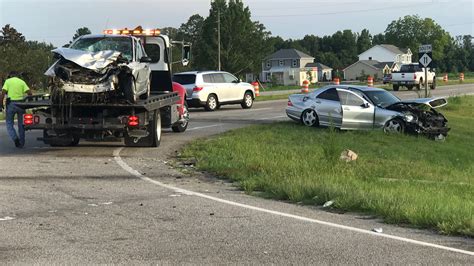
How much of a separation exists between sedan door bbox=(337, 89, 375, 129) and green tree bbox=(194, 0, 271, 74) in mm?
53794

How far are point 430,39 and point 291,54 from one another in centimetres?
4260

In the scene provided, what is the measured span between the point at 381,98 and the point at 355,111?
120 cm

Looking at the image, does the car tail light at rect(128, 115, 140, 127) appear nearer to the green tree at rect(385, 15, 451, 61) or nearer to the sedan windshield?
the sedan windshield

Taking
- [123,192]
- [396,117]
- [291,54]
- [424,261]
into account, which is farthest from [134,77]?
[291,54]

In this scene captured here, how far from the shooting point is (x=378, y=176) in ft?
35.7

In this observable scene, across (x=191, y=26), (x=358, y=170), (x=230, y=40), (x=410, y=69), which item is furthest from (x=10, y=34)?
(x=358, y=170)

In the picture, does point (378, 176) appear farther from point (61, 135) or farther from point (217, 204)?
point (61, 135)

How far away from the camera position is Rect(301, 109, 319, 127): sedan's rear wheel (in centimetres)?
1881

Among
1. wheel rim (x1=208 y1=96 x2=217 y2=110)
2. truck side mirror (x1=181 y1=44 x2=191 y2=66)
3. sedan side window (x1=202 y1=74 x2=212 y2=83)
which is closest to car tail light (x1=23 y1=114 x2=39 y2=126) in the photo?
truck side mirror (x1=181 y1=44 x2=191 y2=66)

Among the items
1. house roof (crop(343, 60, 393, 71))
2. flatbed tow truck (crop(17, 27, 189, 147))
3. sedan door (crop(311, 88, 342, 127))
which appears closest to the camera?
flatbed tow truck (crop(17, 27, 189, 147))

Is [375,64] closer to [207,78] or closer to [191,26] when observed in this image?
[191,26]

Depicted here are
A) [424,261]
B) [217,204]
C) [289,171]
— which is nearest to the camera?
[424,261]

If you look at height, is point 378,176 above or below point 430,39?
below

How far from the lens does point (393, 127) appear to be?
58.9 ft
